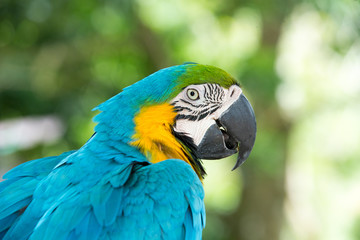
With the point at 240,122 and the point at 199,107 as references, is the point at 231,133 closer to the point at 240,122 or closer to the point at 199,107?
the point at 240,122

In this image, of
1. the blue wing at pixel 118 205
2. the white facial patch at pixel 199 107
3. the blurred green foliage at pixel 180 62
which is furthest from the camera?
the blurred green foliage at pixel 180 62

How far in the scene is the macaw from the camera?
57.8 inches

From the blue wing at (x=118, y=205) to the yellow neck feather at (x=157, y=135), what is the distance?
128mm

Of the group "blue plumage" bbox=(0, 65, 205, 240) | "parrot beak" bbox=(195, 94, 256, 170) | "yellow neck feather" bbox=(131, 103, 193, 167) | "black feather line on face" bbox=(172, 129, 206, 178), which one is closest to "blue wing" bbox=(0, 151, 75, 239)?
"blue plumage" bbox=(0, 65, 205, 240)

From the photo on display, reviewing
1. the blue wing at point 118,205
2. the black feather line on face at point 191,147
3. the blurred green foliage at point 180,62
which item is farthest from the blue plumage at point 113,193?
the blurred green foliage at point 180,62

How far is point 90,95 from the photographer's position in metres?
5.17

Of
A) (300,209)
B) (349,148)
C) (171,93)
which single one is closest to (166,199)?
(171,93)

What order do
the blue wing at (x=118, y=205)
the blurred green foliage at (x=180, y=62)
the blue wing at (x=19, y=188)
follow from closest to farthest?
the blue wing at (x=118, y=205) < the blue wing at (x=19, y=188) < the blurred green foliage at (x=180, y=62)

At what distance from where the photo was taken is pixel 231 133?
6.02 feet

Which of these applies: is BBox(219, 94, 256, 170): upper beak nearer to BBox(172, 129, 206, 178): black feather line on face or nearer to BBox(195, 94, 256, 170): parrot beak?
BBox(195, 94, 256, 170): parrot beak

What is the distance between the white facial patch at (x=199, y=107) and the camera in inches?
70.6

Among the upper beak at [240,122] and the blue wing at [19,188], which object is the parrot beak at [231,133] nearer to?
the upper beak at [240,122]

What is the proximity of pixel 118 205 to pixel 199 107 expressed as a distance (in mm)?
558

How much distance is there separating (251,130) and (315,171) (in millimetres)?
7292
